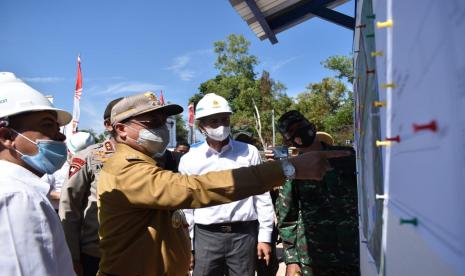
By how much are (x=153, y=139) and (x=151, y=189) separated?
0.44 meters

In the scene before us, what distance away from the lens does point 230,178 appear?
1.58m

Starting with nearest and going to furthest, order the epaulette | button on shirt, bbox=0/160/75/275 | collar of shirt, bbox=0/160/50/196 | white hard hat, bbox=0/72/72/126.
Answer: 1. button on shirt, bbox=0/160/75/275
2. collar of shirt, bbox=0/160/50/196
3. white hard hat, bbox=0/72/72/126
4. the epaulette

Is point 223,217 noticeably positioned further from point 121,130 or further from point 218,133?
point 121,130

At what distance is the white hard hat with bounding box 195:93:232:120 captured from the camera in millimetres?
3320

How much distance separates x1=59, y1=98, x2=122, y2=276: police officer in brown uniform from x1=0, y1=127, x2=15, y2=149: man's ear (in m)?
1.32

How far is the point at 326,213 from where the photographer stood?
2498 mm

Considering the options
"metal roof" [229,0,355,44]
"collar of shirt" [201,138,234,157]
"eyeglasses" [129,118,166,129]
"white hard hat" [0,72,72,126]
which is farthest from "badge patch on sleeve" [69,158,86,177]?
"metal roof" [229,0,355,44]

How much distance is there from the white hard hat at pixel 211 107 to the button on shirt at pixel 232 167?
289 millimetres

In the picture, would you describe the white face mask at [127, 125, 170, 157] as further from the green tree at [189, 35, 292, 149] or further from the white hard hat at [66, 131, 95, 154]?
the green tree at [189, 35, 292, 149]

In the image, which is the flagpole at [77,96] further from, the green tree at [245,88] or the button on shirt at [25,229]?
the green tree at [245,88]

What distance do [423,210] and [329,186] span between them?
72.8 inches

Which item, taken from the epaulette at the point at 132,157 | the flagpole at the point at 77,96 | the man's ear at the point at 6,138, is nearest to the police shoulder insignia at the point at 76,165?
the epaulette at the point at 132,157

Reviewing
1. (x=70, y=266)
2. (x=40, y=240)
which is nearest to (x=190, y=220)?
(x=70, y=266)

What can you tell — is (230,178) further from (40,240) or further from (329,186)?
(329,186)
